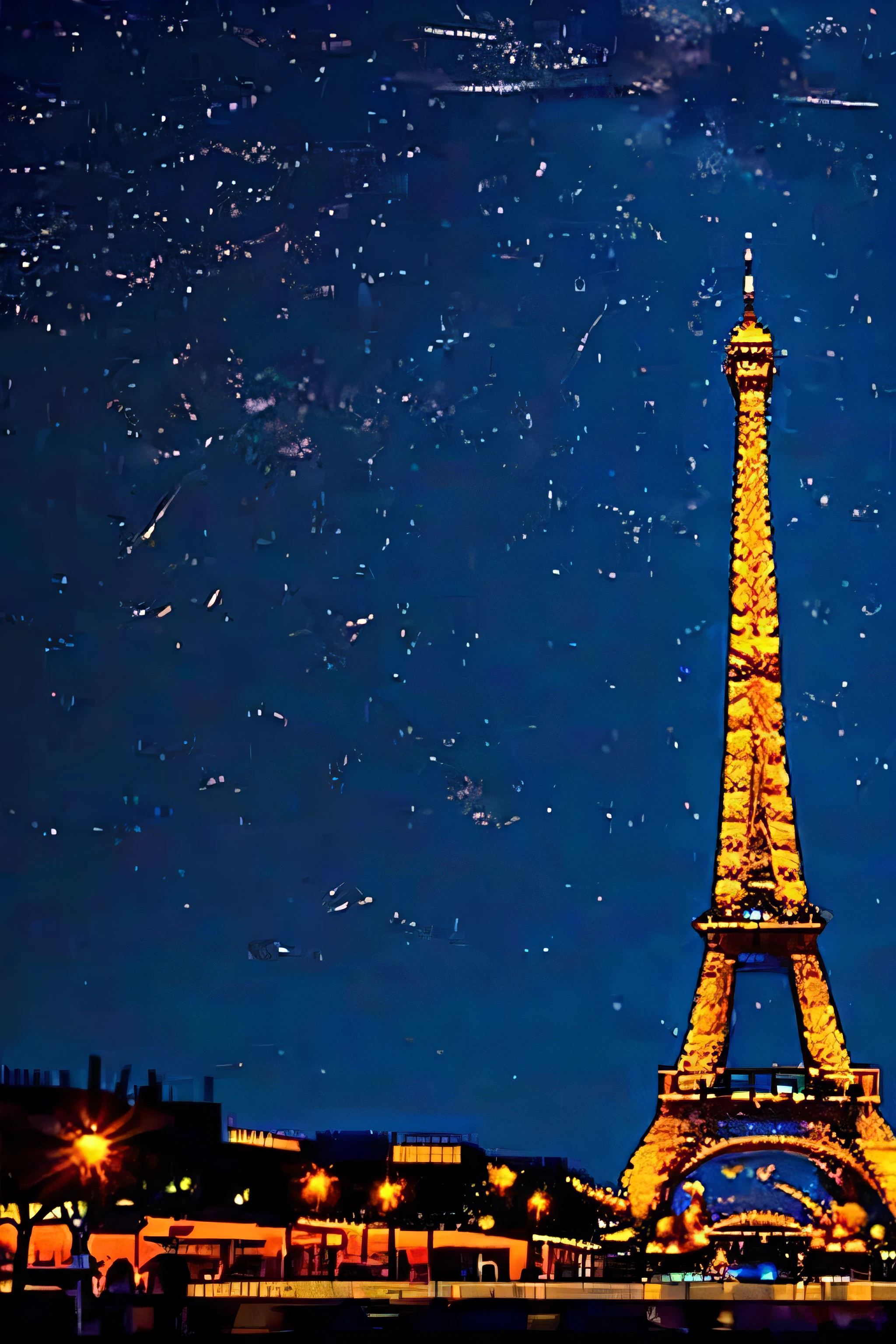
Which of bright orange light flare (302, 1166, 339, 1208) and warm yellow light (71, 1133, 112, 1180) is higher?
bright orange light flare (302, 1166, 339, 1208)

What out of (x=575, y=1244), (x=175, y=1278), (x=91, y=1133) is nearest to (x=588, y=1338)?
(x=175, y=1278)

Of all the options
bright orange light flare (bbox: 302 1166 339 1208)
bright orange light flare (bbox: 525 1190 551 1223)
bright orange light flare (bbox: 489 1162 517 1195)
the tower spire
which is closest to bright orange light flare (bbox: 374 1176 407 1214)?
bright orange light flare (bbox: 302 1166 339 1208)

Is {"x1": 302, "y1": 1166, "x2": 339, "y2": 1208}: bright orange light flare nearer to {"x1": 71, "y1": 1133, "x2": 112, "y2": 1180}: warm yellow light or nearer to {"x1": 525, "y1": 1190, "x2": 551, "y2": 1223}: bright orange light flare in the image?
{"x1": 525, "y1": 1190, "x2": 551, "y2": 1223}: bright orange light flare

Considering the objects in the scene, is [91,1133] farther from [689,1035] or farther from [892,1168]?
[892,1168]

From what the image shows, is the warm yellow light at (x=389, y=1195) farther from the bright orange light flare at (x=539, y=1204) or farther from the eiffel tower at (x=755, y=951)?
the eiffel tower at (x=755, y=951)

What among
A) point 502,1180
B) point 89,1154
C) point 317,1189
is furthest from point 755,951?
point 502,1180
